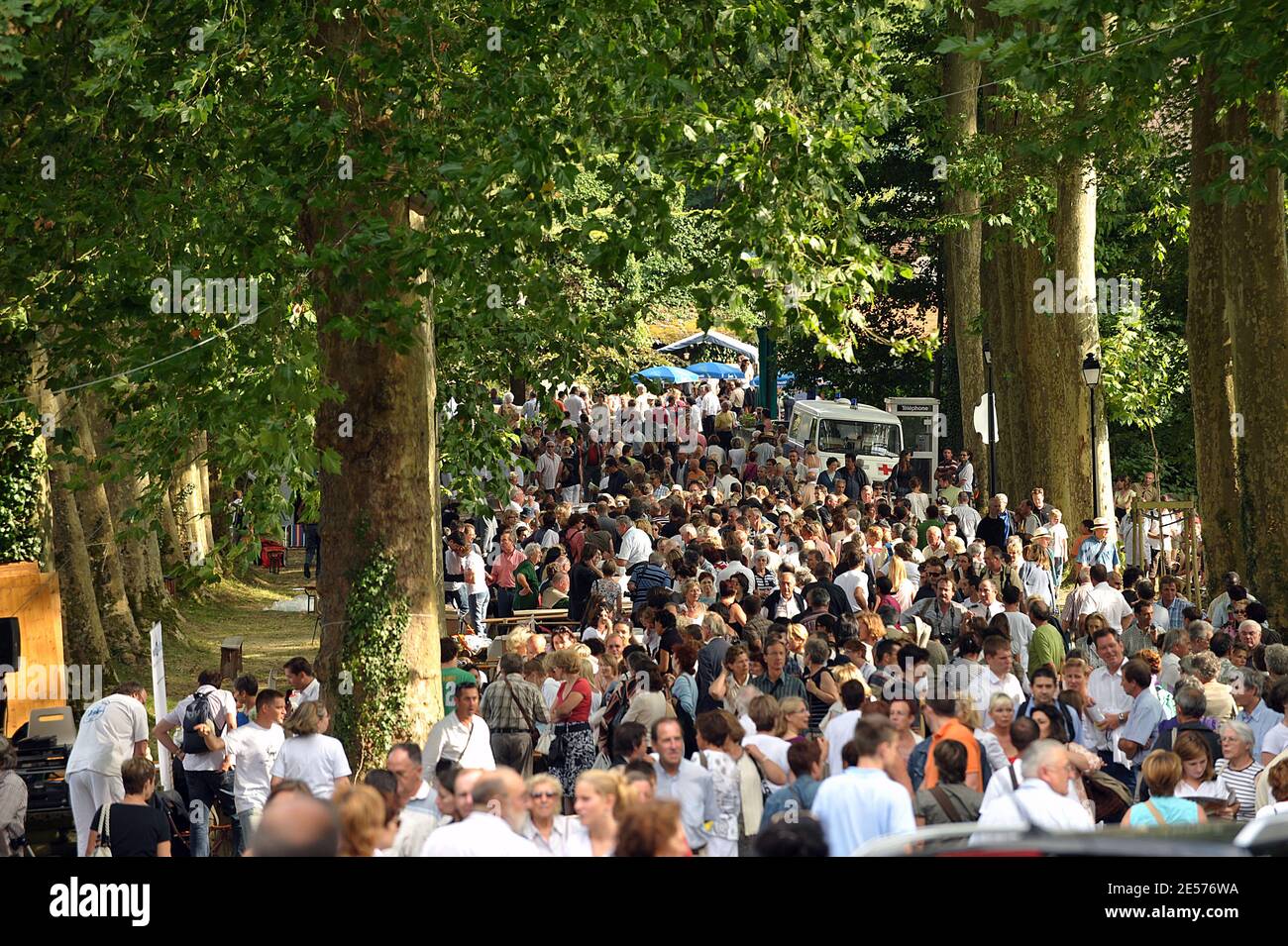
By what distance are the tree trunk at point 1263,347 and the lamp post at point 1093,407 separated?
202 inches

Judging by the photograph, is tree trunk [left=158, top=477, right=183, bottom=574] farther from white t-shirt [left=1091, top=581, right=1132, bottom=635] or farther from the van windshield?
white t-shirt [left=1091, top=581, right=1132, bottom=635]

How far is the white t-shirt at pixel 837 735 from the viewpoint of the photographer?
10.9 meters

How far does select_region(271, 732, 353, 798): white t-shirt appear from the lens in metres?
11.4

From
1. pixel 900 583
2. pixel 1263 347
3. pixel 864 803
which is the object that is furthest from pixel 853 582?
pixel 864 803

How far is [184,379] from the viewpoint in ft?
44.7

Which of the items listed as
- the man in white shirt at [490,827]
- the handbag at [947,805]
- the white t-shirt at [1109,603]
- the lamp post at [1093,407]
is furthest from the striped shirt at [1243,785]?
the lamp post at [1093,407]

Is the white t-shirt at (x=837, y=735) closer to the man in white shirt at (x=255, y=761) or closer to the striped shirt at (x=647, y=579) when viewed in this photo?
the man in white shirt at (x=255, y=761)

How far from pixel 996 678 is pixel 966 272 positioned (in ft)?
76.0

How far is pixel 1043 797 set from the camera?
8.45 meters

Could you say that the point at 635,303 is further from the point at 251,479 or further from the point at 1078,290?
the point at 1078,290

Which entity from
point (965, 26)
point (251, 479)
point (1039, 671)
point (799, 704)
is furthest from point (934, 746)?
point (965, 26)

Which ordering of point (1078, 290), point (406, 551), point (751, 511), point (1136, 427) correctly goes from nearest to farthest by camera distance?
point (406, 551)
point (751, 511)
point (1078, 290)
point (1136, 427)

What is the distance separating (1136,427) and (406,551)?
26.4 meters

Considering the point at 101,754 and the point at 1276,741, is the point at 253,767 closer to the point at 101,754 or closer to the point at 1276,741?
the point at 101,754
